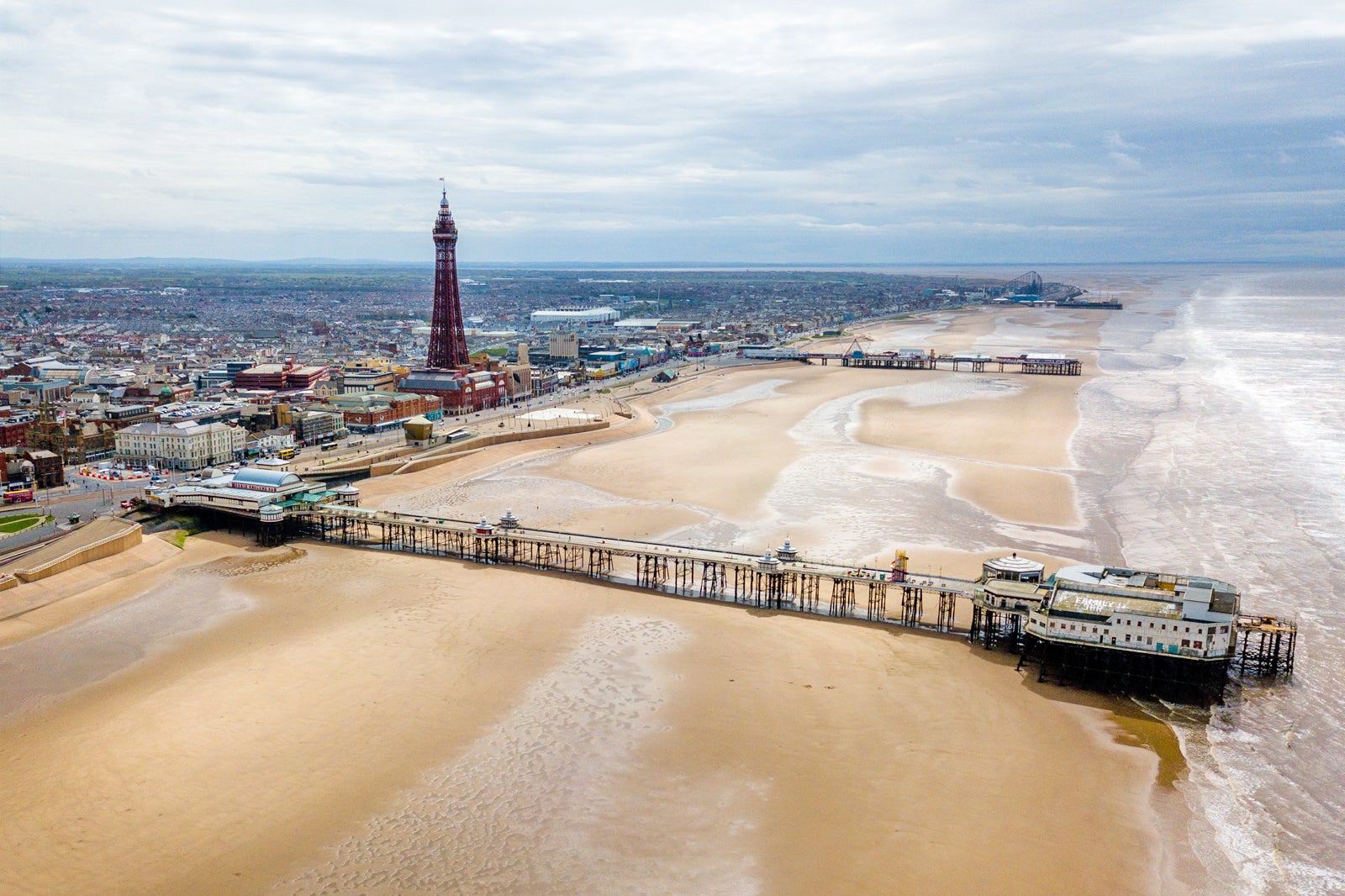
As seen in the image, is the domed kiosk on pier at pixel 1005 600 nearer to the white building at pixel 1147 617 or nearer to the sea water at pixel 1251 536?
the white building at pixel 1147 617

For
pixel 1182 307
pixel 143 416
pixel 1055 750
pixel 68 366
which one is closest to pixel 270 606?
pixel 1055 750

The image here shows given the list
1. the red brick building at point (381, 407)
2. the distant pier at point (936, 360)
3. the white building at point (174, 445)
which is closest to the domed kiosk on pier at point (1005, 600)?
the white building at point (174, 445)

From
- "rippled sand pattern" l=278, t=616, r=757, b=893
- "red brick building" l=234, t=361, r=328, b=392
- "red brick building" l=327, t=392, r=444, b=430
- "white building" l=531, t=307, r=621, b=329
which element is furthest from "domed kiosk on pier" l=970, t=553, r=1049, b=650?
"white building" l=531, t=307, r=621, b=329

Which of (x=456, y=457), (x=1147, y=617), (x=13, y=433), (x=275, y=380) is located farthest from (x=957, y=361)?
(x=13, y=433)

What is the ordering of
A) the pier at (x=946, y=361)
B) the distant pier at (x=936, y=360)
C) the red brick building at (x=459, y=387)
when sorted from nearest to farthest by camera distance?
the red brick building at (x=459, y=387)
the pier at (x=946, y=361)
the distant pier at (x=936, y=360)

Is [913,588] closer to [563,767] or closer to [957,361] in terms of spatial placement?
[563,767]

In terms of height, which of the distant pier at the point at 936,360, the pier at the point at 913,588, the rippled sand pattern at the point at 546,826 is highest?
the distant pier at the point at 936,360

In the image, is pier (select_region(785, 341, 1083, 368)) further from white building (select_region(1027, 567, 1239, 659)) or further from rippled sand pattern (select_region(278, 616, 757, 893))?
rippled sand pattern (select_region(278, 616, 757, 893))
